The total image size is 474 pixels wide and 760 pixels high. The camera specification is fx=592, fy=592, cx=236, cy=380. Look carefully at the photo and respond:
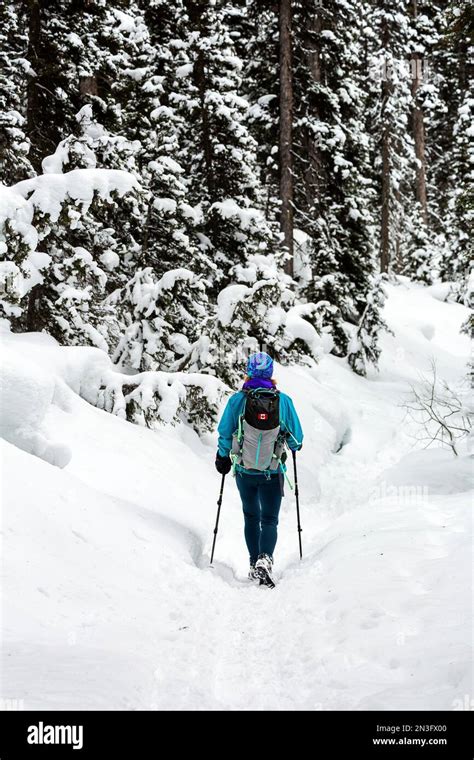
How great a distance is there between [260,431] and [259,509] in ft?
3.33

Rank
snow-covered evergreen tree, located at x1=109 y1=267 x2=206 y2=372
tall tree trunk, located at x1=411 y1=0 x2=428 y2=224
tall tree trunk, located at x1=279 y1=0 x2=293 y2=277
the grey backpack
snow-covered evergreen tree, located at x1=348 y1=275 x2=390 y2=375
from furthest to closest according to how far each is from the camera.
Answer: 1. tall tree trunk, located at x1=411 y1=0 x2=428 y2=224
2. snow-covered evergreen tree, located at x1=348 y1=275 x2=390 y2=375
3. tall tree trunk, located at x1=279 y1=0 x2=293 y2=277
4. snow-covered evergreen tree, located at x1=109 y1=267 x2=206 y2=372
5. the grey backpack

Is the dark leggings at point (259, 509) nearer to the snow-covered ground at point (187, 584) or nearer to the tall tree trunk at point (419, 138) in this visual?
the snow-covered ground at point (187, 584)

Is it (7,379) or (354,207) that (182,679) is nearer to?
(7,379)

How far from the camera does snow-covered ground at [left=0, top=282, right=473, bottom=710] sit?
3.81 metres

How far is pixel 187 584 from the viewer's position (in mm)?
5977

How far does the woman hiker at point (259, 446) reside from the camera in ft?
21.8

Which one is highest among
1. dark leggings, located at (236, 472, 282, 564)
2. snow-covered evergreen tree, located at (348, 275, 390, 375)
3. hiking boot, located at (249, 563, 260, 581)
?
dark leggings, located at (236, 472, 282, 564)

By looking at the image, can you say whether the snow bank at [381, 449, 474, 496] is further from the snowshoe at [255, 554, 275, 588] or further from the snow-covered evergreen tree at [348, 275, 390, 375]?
the snow-covered evergreen tree at [348, 275, 390, 375]

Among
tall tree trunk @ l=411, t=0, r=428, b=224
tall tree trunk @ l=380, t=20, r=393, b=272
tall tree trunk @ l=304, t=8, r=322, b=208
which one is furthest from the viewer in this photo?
tall tree trunk @ l=411, t=0, r=428, b=224

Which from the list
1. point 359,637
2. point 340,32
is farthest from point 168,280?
point 340,32
